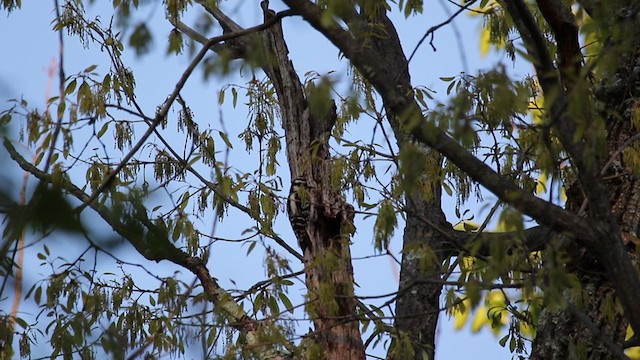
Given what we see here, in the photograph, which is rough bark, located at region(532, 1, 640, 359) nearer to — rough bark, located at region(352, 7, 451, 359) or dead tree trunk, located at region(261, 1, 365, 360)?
rough bark, located at region(352, 7, 451, 359)

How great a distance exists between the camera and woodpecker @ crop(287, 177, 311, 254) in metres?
6.09

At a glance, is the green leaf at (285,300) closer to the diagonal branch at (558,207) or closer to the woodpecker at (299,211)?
the woodpecker at (299,211)

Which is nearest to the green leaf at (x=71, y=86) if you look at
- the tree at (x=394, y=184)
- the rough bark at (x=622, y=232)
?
the tree at (x=394, y=184)

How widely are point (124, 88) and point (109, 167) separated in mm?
437

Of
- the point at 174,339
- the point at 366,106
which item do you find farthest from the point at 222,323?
the point at 366,106

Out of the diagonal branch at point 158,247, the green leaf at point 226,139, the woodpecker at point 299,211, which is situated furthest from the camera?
the woodpecker at point 299,211

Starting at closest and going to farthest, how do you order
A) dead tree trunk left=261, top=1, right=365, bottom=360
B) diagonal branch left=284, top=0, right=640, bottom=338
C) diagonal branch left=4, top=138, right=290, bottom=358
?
diagonal branch left=4, top=138, right=290, bottom=358 → diagonal branch left=284, top=0, right=640, bottom=338 → dead tree trunk left=261, top=1, right=365, bottom=360

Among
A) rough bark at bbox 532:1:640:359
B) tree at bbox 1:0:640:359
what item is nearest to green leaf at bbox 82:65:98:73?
tree at bbox 1:0:640:359

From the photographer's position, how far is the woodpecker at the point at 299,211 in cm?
609

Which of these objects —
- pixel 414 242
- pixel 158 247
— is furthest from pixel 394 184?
pixel 158 247

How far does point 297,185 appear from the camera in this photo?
20.0 feet

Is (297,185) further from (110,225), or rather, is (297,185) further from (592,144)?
(110,225)

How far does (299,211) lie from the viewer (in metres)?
6.16

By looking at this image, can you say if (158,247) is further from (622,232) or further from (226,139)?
(622,232)
